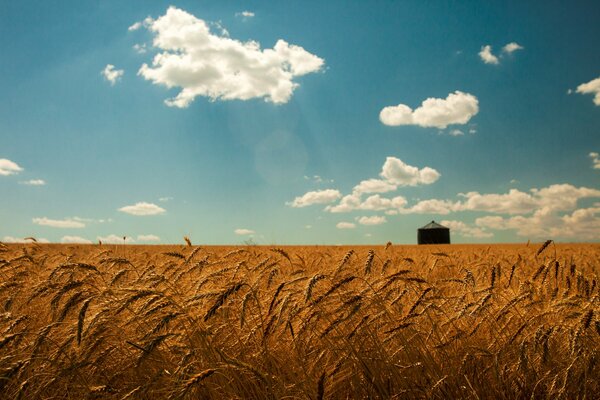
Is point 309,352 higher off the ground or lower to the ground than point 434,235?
lower

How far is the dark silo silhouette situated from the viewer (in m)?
49.1

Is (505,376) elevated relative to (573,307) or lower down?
lower down

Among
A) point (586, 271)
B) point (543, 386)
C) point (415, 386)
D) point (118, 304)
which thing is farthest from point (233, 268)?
point (586, 271)

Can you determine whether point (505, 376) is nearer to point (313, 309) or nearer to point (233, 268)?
point (313, 309)

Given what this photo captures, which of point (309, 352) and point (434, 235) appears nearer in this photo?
point (309, 352)

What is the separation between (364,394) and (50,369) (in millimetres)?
2050

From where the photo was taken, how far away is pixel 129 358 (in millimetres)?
2949

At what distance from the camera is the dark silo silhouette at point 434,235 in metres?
49.1

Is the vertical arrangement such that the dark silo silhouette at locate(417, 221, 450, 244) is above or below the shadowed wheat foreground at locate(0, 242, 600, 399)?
above

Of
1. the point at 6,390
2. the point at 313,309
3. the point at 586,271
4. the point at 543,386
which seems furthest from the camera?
the point at 586,271

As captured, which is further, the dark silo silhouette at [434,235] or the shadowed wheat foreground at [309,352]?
the dark silo silhouette at [434,235]

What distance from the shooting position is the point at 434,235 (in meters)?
49.3

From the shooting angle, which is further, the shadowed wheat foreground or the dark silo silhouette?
the dark silo silhouette

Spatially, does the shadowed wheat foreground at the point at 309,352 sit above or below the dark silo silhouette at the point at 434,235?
below
